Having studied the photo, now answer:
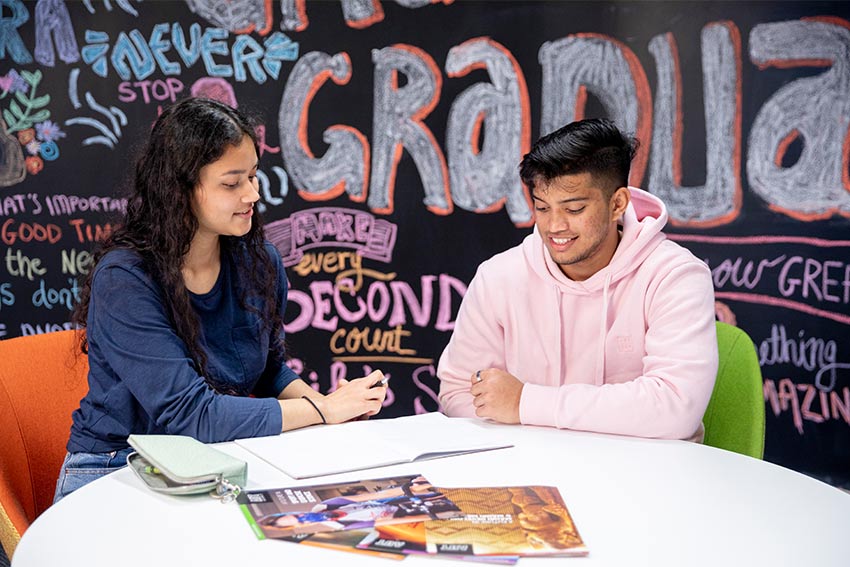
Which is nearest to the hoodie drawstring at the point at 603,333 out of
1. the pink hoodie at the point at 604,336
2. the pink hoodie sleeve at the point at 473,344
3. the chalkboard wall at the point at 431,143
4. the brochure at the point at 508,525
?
the pink hoodie at the point at 604,336

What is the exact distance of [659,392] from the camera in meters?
1.88

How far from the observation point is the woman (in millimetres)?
1807

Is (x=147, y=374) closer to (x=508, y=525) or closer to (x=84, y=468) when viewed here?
(x=84, y=468)

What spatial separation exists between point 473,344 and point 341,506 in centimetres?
90

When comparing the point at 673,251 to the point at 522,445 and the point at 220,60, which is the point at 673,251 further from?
the point at 220,60

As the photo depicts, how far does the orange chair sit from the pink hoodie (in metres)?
0.88

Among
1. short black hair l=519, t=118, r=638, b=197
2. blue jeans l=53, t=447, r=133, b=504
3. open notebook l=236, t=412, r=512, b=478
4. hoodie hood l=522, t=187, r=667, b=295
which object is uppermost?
short black hair l=519, t=118, r=638, b=197

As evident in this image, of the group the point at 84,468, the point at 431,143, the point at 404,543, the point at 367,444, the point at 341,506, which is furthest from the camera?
the point at 431,143

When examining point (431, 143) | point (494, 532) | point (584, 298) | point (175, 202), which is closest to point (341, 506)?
point (494, 532)

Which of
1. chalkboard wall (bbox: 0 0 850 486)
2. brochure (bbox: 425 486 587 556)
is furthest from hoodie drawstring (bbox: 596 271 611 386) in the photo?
chalkboard wall (bbox: 0 0 850 486)

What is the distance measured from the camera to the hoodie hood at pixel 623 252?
2126 mm

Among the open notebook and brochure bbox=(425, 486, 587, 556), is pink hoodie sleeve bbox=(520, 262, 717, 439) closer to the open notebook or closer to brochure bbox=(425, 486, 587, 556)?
the open notebook

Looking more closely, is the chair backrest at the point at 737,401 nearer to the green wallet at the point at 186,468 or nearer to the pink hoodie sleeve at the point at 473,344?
the pink hoodie sleeve at the point at 473,344

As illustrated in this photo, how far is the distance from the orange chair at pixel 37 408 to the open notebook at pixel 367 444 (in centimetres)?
54
